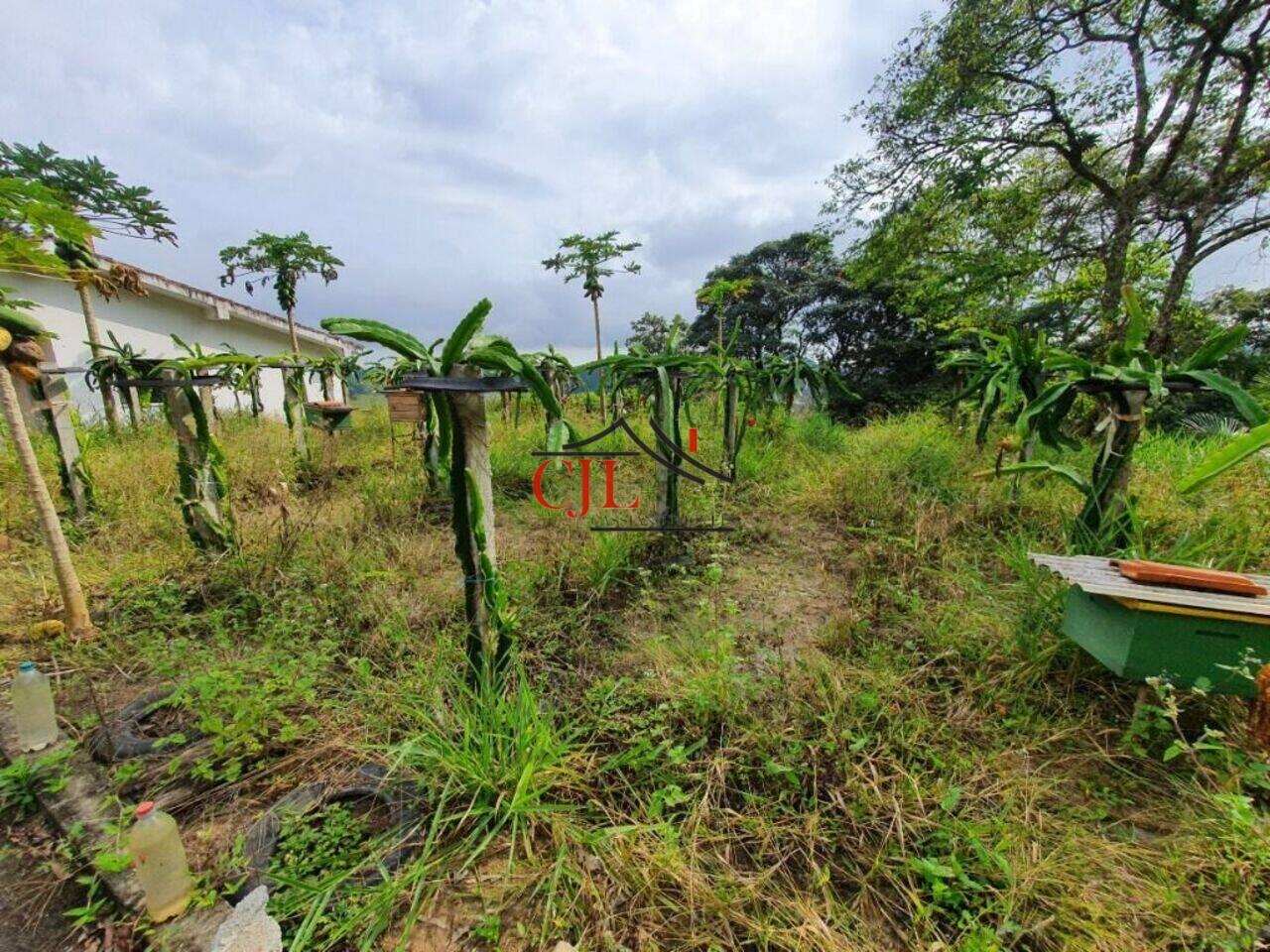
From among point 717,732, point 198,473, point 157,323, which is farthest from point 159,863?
point 157,323

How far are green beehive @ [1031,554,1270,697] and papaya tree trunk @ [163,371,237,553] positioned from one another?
354cm

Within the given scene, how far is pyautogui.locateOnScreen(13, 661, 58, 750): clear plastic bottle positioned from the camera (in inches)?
54.1

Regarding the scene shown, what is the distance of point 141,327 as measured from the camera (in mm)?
7078

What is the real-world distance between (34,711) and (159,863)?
915 mm

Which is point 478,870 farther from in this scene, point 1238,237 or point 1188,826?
point 1238,237

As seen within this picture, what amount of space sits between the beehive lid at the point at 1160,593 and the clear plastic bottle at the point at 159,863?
93.0 inches

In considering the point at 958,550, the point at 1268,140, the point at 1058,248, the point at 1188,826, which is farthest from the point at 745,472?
the point at 1268,140

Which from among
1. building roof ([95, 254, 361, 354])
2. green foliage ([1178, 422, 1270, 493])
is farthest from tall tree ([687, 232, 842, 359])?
green foliage ([1178, 422, 1270, 493])

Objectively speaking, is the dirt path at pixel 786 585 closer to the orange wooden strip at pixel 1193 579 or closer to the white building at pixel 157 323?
the orange wooden strip at pixel 1193 579

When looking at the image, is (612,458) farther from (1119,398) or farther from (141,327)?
(141,327)

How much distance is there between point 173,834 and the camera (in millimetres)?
1033

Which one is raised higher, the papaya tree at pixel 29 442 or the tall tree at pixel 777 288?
the tall tree at pixel 777 288

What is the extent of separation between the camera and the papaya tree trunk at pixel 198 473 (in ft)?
7.21

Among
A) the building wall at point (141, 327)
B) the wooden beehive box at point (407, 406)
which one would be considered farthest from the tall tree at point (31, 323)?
the building wall at point (141, 327)
